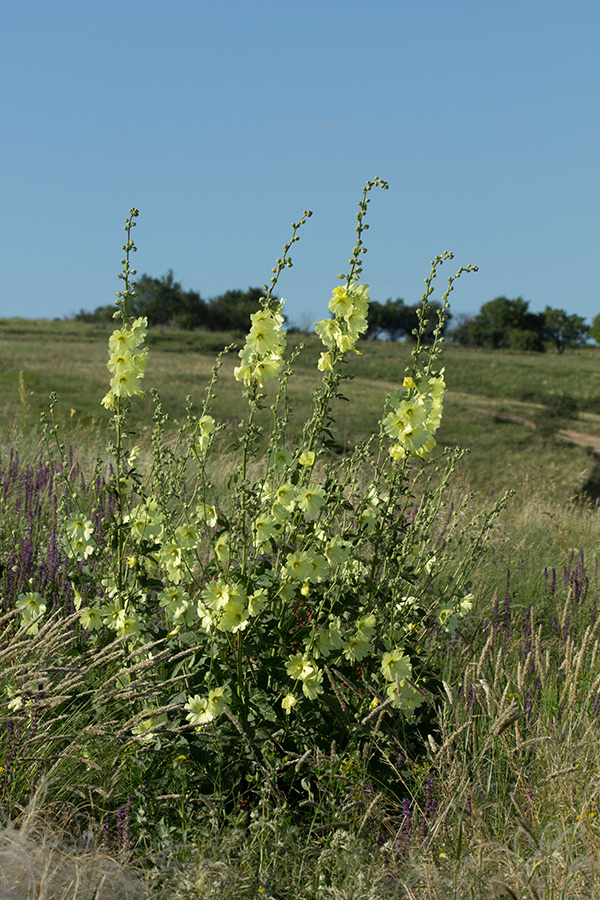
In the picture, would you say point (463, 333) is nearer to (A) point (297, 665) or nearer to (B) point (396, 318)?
(B) point (396, 318)

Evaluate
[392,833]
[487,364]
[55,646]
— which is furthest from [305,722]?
[487,364]

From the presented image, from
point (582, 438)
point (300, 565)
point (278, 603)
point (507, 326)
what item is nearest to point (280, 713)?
point (278, 603)

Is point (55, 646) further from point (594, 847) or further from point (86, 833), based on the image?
point (594, 847)

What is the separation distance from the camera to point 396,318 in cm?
5797

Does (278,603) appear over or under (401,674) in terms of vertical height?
over

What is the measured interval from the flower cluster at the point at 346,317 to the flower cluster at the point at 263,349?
0.50 ft

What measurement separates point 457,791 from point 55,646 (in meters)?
1.48

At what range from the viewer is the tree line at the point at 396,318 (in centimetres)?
4894

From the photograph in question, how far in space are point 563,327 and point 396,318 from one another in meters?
28.9

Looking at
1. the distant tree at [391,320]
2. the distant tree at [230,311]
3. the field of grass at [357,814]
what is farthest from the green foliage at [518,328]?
the field of grass at [357,814]

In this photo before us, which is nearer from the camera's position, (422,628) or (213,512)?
(213,512)

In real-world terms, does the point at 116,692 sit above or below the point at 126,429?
Answer: below

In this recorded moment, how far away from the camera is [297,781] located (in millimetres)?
2916

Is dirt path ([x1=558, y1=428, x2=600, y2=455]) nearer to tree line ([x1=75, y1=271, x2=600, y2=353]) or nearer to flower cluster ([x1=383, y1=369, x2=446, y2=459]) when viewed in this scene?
tree line ([x1=75, y1=271, x2=600, y2=353])
